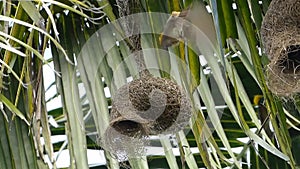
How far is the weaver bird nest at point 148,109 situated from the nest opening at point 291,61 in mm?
140

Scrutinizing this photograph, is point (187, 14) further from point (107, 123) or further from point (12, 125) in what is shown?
point (12, 125)

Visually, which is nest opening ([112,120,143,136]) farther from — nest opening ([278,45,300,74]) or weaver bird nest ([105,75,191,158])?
nest opening ([278,45,300,74])

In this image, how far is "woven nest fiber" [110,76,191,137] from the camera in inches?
31.2

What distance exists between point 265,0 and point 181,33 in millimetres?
131

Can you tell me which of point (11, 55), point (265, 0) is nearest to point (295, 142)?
point (265, 0)

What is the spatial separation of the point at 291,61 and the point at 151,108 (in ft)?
0.56

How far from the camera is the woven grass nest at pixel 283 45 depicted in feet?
2.35

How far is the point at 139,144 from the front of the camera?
867 millimetres

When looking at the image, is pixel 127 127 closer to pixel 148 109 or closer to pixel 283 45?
pixel 148 109

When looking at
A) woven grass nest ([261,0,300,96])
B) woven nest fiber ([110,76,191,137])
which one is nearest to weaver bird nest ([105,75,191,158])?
woven nest fiber ([110,76,191,137])

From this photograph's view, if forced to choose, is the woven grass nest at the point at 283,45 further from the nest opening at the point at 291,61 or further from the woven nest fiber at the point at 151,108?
the woven nest fiber at the point at 151,108

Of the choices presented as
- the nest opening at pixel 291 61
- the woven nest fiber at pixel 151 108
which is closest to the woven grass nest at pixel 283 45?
the nest opening at pixel 291 61

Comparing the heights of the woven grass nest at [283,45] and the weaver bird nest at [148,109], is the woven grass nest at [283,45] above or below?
above

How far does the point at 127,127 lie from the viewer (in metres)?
0.83
